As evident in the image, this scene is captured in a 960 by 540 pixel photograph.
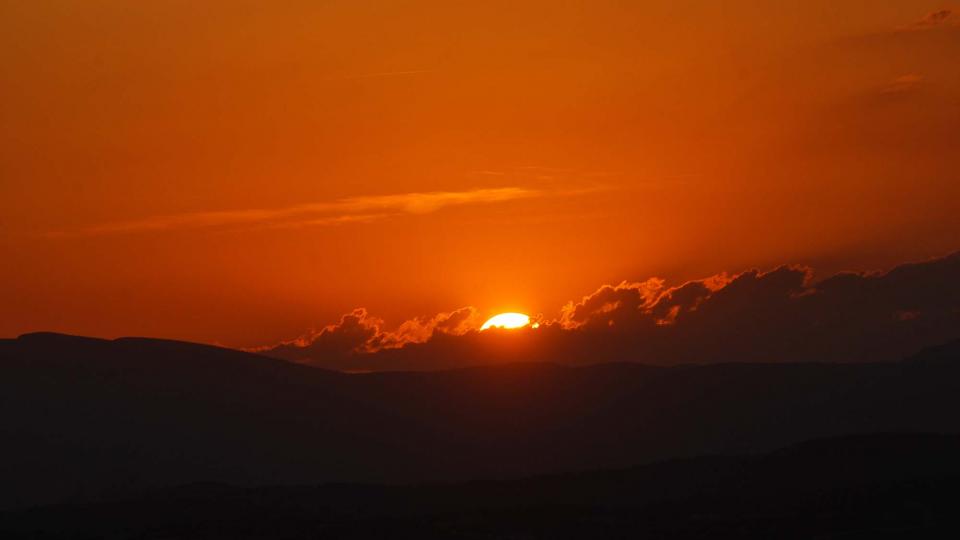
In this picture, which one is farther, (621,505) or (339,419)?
(339,419)

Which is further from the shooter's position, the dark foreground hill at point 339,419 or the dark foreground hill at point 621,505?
the dark foreground hill at point 339,419

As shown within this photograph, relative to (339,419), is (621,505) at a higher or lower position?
lower

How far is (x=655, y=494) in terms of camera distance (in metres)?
105

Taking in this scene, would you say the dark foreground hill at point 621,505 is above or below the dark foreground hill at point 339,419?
below

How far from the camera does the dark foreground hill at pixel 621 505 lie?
84500 mm

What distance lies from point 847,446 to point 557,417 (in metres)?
86.6

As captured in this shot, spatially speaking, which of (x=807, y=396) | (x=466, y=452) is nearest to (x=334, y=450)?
(x=466, y=452)

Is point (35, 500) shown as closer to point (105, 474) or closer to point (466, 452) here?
point (105, 474)

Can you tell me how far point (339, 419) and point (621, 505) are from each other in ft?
281

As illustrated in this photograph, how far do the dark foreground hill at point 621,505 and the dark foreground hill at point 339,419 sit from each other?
43032 mm

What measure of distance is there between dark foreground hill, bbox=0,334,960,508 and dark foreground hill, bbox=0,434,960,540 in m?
43.0

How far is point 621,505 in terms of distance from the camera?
97750mm

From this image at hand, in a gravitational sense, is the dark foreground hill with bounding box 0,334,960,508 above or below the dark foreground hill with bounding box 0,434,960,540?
above

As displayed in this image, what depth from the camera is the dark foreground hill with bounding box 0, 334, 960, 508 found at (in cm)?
16050
